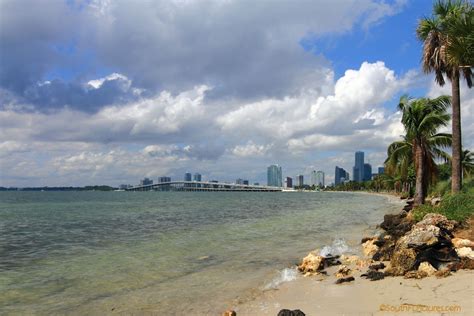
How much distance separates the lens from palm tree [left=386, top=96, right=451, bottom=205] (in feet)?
92.2

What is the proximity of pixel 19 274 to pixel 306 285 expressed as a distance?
37.7 ft

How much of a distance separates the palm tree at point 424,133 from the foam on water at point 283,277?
58.6 ft

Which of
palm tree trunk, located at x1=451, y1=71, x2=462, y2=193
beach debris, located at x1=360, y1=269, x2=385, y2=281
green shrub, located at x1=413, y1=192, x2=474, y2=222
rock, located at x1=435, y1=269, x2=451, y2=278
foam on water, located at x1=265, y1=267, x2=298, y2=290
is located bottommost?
foam on water, located at x1=265, y1=267, x2=298, y2=290

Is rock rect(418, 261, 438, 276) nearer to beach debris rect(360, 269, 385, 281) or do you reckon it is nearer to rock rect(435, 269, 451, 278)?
rock rect(435, 269, 451, 278)

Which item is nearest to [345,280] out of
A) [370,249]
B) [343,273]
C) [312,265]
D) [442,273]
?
[343,273]

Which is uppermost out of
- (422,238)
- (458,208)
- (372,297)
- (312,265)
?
(458,208)

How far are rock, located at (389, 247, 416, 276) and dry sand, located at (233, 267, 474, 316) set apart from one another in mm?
380

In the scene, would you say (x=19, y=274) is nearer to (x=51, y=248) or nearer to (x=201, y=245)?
(x=51, y=248)

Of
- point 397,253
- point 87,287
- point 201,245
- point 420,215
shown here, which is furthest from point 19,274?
point 420,215

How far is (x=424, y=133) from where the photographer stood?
93.2 ft

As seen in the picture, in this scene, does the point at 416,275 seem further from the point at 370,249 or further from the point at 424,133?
the point at 424,133

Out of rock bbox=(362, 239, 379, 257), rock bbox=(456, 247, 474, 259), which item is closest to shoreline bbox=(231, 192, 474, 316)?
rock bbox=(456, 247, 474, 259)

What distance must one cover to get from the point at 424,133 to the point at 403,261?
62.3 ft

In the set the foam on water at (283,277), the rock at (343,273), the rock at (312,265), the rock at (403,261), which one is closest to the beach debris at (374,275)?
the rock at (403,261)
